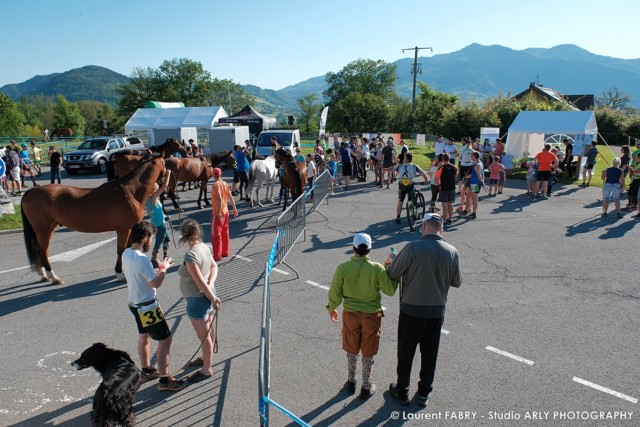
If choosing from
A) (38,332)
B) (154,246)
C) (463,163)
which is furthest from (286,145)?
(38,332)

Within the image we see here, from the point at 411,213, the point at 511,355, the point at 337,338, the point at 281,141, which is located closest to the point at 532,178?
the point at 411,213

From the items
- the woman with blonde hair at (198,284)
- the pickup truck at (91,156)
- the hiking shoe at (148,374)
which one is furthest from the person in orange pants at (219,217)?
the pickup truck at (91,156)

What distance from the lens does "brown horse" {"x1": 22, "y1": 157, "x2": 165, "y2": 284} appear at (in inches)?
285

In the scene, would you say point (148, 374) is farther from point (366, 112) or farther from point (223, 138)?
point (366, 112)

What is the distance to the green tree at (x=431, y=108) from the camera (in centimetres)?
4906

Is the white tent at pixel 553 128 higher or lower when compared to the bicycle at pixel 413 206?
higher

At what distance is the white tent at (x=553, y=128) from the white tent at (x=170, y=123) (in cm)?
1842

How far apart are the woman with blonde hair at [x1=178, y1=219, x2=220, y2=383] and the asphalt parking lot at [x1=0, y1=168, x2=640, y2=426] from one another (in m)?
0.63

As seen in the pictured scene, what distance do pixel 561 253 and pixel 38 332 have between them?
380 inches

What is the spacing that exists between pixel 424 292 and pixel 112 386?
2742 millimetres

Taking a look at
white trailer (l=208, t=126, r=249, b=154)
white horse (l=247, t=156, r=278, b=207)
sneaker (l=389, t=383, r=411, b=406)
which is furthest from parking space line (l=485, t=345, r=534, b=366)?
white trailer (l=208, t=126, r=249, b=154)

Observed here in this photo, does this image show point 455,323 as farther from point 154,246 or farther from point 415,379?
point 154,246

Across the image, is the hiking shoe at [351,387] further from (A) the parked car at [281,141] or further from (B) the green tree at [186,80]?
(B) the green tree at [186,80]

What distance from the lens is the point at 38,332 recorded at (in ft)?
18.9
